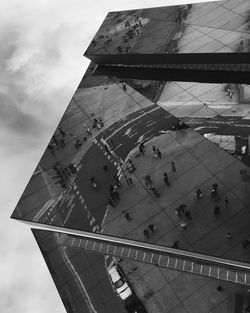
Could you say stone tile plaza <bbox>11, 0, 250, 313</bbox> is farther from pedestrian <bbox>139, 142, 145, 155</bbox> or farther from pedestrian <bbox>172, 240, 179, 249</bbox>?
pedestrian <bbox>139, 142, 145, 155</bbox>

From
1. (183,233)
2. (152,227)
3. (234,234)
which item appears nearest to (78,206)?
(152,227)

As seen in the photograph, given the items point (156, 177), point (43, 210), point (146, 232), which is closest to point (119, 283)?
point (146, 232)

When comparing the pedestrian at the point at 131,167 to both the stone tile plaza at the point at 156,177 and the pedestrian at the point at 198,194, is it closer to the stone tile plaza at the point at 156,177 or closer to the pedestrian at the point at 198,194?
the stone tile plaza at the point at 156,177

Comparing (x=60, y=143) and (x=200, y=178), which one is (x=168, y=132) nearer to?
(x=200, y=178)

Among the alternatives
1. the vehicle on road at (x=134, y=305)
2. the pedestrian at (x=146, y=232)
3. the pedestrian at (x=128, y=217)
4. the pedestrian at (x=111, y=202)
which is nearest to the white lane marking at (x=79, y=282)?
the vehicle on road at (x=134, y=305)

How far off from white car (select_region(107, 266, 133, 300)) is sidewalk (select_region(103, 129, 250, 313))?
0.63m

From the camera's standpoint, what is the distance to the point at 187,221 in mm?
35094

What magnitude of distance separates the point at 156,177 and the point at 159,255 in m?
7.96

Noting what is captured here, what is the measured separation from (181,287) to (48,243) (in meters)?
14.4

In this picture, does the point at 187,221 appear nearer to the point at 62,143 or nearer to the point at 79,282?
the point at 79,282

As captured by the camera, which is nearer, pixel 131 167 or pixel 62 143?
pixel 131 167

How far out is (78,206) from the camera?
3994 centimetres

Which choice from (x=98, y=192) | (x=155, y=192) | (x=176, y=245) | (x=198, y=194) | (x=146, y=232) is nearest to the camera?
(x=176, y=245)

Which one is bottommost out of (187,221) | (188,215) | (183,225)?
(183,225)
